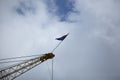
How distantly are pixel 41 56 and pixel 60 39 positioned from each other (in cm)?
919

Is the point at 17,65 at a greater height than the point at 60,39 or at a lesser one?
lesser

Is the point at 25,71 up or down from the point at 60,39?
down

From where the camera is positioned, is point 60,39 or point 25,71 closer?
point 60,39

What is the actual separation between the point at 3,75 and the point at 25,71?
7.37 meters

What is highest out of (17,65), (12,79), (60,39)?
(60,39)

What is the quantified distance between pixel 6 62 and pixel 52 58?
1608 centimetres

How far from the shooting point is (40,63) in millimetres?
63094

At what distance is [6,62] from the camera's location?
6166 cm

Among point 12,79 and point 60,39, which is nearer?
point 60,39

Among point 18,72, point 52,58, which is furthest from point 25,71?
point 52,58

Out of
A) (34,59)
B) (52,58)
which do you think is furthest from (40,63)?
(52,58)

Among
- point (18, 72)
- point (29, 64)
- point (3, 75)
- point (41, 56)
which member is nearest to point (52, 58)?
point (41, 56)

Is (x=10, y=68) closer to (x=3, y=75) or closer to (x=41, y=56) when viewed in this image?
(x=3, y=75)

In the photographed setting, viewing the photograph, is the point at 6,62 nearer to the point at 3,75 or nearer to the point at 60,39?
the point at 3,75
